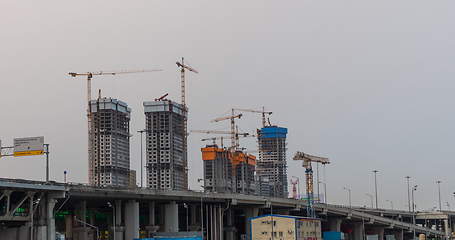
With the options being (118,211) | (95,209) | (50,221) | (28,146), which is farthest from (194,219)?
(50,221)

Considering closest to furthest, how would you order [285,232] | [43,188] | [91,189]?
[43,188], [91,189], [285,232]

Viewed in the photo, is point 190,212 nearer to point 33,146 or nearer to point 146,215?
point 146,215

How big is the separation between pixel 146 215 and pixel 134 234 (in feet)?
177

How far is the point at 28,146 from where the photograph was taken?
118250 mm

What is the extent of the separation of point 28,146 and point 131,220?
34.1 m

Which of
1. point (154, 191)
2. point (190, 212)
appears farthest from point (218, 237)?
point (154, 191)

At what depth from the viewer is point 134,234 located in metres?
142

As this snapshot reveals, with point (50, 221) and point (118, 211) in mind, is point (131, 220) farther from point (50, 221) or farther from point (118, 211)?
point (50, 221)

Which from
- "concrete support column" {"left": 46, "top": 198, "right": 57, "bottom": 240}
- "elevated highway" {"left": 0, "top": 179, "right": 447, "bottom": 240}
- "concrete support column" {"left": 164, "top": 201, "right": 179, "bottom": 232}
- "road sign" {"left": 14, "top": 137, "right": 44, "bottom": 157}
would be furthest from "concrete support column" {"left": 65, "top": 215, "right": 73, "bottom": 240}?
"concrete support column" {"left": 46, "top": 198, "right": 57, "bottom": 240}

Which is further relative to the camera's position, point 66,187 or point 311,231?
point 311,231

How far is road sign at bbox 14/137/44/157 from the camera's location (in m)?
117

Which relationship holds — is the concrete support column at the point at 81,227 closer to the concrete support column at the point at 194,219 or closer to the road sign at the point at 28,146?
the road sign at the point at 28,146

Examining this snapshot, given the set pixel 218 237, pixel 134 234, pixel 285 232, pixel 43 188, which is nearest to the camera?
pixel 43 188

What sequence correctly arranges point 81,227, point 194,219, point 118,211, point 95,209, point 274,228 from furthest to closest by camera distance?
point 194,219
point 274,228
point 95,209
point 118,211
point 81,227
